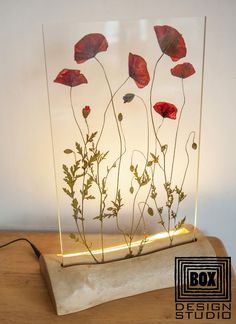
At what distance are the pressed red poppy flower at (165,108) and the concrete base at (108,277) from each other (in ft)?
0.94

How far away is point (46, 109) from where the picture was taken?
30.8 inches

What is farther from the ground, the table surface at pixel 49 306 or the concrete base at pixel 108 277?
the concrete base at pixel 108 277

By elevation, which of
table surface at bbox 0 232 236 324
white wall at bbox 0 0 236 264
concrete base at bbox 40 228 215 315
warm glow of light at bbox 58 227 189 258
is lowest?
table surface at bbox 0 232 236 324

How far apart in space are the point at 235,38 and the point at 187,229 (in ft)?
1.49

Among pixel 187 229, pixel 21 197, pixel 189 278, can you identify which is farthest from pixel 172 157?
pixel 21 197

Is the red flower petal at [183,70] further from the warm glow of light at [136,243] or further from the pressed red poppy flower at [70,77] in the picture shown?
the warm glow of light at [136,243]

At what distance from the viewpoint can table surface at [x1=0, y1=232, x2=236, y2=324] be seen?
0.57m

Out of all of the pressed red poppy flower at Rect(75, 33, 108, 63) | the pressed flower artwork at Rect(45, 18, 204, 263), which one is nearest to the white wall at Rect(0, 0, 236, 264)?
the pressed flower artwork at Rect(45, 18, 204, 263)

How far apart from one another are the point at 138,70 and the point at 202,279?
1.42 ft

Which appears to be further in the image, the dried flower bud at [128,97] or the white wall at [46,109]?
the white wall at [46,109]

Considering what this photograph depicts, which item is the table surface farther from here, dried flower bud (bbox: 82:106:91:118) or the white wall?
dried flower bud (bbox: 82:106:91:118)

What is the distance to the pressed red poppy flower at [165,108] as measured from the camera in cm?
60

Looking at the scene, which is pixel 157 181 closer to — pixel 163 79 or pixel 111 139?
pixel 111 139

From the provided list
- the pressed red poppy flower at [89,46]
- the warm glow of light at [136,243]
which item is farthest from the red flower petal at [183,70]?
the warm glow of light at [136,243]
